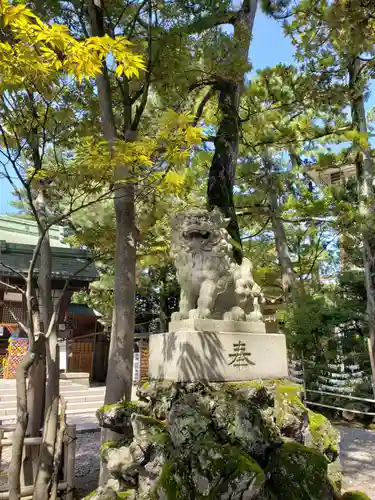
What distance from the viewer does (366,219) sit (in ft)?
28.9

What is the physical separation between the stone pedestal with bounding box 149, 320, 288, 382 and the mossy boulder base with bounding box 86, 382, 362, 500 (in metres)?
0.13

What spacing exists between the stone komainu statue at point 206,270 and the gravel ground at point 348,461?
2.91 metres

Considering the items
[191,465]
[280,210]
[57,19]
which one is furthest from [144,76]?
[280,210]

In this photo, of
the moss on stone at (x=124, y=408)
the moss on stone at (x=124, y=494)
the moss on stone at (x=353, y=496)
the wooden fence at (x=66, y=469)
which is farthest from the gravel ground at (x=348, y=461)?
the moss on stone at (x=124, y=494)

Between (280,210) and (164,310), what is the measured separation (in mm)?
6394

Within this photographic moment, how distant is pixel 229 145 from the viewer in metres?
5.76

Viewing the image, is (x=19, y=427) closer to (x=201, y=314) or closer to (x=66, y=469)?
(x=66, y=469)

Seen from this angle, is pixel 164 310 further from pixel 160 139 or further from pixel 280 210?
pixel 160 139

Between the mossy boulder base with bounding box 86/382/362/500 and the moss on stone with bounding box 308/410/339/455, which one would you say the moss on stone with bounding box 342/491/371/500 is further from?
the moss on stone with bounding box 308/410/339/455

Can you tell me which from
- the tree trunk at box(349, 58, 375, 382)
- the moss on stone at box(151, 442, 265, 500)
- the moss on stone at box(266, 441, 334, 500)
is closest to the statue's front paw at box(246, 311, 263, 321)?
the moss on stone at box(266, 441, 334, 500)

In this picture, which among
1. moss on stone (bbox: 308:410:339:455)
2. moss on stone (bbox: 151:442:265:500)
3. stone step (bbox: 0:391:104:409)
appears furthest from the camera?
stone step (bbox: 0:391:104:409)

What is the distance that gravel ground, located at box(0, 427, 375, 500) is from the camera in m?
5.21

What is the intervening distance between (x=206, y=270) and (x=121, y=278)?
3.88ft

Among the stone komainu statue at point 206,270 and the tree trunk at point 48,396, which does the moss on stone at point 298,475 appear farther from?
the tree trunk at point 48,396
